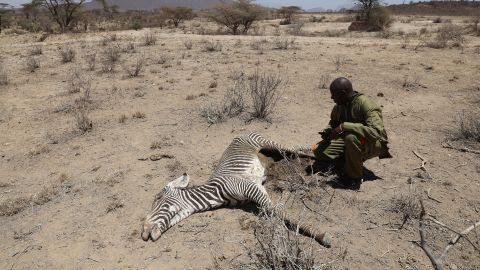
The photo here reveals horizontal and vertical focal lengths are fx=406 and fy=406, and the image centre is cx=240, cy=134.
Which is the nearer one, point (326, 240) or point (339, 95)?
point (326, 240)

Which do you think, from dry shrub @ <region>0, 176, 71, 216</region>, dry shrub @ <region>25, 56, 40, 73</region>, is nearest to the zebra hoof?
dry shrub @ <region>0, 176, 71, 216</region>

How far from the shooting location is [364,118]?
4.88 m

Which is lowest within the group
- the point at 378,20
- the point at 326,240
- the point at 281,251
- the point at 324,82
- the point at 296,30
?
the point at 326,240

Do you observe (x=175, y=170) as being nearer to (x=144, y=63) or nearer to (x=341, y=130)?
(x=341, y=130)

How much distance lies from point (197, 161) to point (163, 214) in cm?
180

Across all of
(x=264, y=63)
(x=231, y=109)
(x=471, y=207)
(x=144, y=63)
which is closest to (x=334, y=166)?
(x=471, y=207)

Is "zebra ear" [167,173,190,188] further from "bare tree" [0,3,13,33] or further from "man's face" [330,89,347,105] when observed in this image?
"bare tree" [0,3,13,33]

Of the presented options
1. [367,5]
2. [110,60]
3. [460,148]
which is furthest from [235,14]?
[460,148]

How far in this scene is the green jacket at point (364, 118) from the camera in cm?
474

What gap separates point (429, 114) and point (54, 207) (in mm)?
6544

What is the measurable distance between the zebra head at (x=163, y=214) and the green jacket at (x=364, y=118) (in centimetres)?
214

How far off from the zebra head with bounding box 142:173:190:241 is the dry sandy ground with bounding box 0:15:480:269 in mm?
115

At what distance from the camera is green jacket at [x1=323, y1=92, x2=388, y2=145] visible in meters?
4.74

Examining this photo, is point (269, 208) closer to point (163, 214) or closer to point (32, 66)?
point (163, 214)
